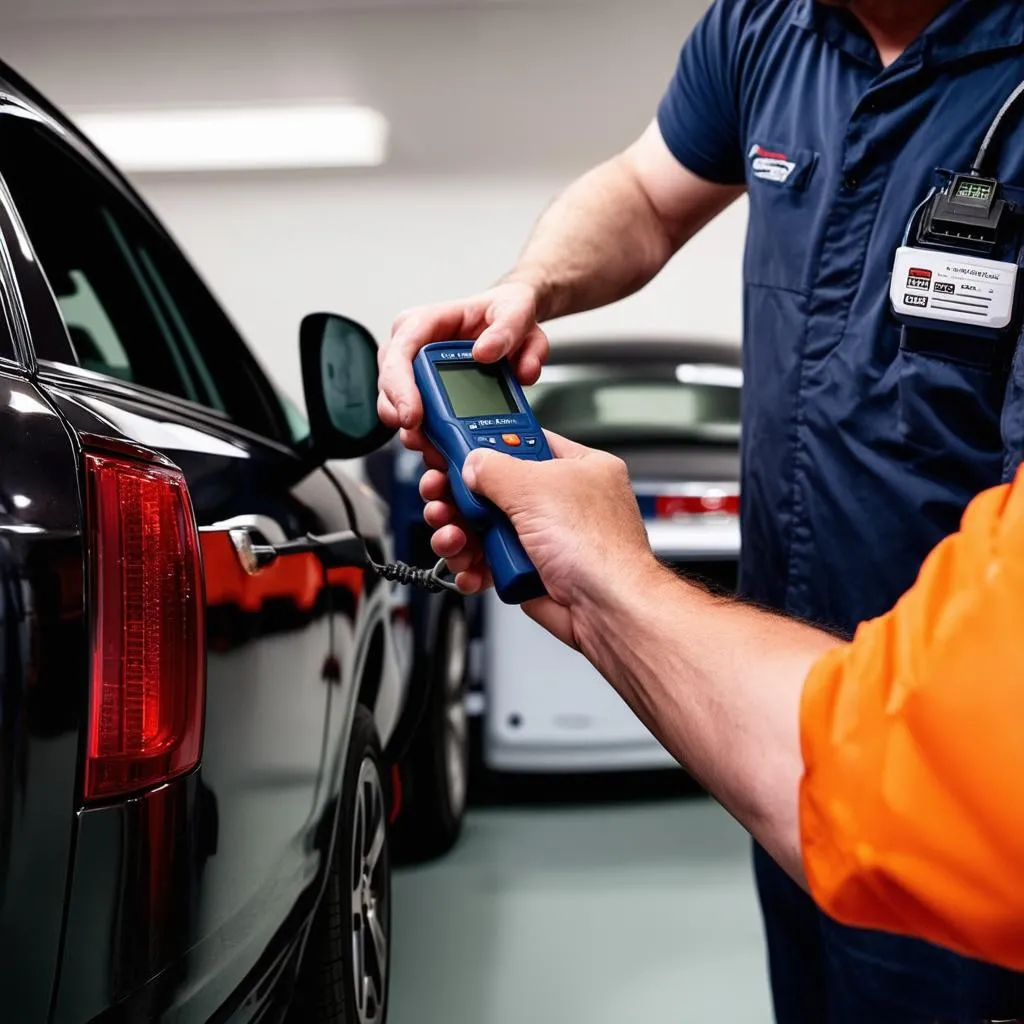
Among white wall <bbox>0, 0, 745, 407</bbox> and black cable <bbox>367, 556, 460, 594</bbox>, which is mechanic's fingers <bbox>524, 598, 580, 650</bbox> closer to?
black cable <bbox>367, 556, 460, 594</bbox>

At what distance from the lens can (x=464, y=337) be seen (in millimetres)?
1179

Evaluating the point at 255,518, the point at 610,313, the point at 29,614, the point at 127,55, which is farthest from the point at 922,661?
the point at 127,55

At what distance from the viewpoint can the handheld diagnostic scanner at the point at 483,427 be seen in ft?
2.88

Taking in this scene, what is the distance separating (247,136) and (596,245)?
574 centimetres

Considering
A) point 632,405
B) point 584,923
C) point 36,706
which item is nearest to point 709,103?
point 36,706

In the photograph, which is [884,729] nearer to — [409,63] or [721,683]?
[721,683]

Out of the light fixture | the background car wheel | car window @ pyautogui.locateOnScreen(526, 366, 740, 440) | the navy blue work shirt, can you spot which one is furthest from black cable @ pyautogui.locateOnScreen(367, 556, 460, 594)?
the light fixture

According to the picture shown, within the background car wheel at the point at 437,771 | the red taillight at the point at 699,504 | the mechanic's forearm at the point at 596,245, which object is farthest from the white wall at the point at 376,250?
the mechanic's forearm at the point at 596,245

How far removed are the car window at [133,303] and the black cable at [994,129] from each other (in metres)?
0.94

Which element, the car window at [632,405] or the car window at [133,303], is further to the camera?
the car window at [632,405]

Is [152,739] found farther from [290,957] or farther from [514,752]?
[514,752]

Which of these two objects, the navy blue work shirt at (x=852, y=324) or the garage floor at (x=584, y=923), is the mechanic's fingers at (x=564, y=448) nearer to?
the navy blue work shirt at (x=852, y=324)

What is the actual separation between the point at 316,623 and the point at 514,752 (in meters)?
1.91

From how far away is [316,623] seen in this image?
1.31m
